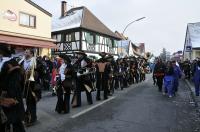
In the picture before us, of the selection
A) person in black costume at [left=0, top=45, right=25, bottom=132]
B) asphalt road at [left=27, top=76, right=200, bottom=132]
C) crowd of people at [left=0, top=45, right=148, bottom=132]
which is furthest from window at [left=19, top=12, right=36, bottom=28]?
person in black costume at [left=0, top=45, right=25, bottom=132]

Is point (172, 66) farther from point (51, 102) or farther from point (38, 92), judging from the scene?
point (38, 92)

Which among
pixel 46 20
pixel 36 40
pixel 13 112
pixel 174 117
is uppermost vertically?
pixel 46 20

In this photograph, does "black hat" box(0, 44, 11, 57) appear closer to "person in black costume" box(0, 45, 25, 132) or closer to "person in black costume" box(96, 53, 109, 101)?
"person in black costume" box(0, 45, 25, 132)

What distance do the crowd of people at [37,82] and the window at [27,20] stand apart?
10.1 m

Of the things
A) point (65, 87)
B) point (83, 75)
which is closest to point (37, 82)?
point (65, 87)

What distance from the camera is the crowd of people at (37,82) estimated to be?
241 inches

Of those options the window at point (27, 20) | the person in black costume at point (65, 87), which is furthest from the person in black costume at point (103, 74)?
the window at point (27, 20)

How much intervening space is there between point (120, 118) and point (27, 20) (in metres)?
21.3

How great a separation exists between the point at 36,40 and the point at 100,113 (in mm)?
19755

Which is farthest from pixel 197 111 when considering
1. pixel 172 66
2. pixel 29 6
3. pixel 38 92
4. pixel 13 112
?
pixel 29 6

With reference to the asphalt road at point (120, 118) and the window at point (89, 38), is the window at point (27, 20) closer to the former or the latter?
the window at point (89, 38)

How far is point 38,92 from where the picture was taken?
28.1 ft

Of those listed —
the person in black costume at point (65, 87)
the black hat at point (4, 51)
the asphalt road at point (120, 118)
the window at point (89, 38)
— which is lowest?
the asphalt road at point (120, 118)

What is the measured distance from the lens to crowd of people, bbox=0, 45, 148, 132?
241 inches
